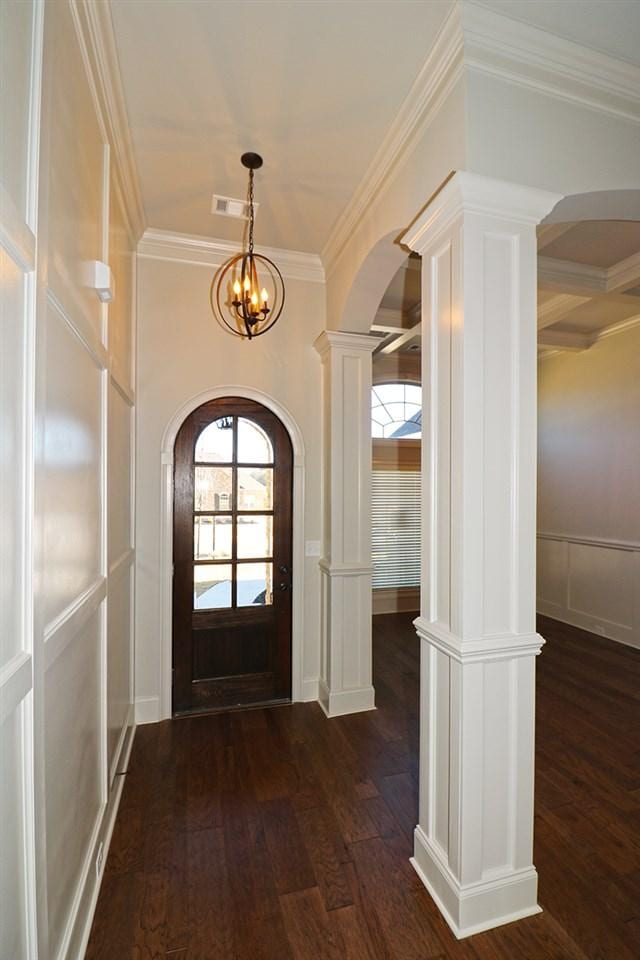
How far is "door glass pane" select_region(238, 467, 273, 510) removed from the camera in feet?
10.7

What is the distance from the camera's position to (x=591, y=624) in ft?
16.2

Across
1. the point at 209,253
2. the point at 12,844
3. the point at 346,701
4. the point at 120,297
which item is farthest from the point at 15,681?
the point at 209,253

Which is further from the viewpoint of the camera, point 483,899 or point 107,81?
point 107,81

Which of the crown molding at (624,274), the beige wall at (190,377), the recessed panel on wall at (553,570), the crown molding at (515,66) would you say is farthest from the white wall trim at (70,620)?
the recessed panel on wall at (553,570)

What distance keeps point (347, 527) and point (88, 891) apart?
218 centimetres

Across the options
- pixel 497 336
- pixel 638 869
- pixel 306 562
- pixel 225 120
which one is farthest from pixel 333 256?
pixel 638 869

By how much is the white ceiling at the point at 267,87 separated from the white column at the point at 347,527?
0.97 m

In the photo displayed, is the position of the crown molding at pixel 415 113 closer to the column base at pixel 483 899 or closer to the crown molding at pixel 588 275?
the crown molding at pixel 588 275

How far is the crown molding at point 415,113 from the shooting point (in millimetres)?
1667

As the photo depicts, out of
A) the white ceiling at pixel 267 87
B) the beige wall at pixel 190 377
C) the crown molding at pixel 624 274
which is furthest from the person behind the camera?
the crown molding at pixel 624 274

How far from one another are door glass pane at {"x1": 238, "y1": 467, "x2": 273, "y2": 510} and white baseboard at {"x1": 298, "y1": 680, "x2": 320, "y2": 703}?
4.24 ft

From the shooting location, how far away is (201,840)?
2.02 m

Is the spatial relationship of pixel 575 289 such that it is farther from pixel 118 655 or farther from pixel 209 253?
pixel 118 655

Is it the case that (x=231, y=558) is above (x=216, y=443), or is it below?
below
